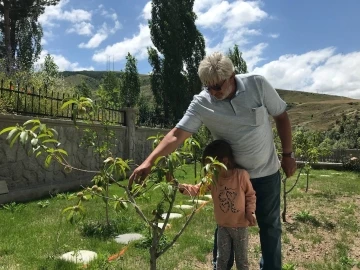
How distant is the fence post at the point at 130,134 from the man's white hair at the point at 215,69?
32.9ft

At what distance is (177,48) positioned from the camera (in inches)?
1160

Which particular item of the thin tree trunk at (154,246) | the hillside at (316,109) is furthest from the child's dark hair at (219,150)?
the hillside at (316,109)

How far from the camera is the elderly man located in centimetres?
249

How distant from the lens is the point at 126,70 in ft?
120

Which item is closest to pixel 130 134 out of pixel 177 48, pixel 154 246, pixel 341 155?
pixel 154 246

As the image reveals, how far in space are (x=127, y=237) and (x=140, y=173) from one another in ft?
9.87

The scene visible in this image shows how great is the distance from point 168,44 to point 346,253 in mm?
26583

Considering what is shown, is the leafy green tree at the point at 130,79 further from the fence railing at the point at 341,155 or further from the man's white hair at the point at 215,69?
the man's white hair at the point at 215,69

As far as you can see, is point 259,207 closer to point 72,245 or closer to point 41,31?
point 72,245

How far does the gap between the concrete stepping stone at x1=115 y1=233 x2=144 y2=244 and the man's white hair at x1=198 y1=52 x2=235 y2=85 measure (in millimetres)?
2759

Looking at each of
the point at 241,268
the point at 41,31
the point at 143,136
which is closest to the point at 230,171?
the point at 241,268

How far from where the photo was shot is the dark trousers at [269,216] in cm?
293

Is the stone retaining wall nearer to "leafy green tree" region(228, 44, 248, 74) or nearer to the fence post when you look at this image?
the fence post

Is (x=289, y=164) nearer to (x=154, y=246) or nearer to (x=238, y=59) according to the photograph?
(x=154, y=246)
